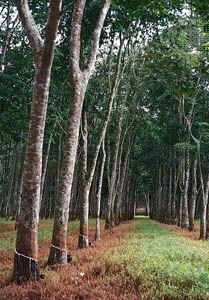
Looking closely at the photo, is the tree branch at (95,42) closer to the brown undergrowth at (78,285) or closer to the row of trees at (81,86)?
the row of trees at (81,86)

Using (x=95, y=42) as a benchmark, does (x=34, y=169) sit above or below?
below

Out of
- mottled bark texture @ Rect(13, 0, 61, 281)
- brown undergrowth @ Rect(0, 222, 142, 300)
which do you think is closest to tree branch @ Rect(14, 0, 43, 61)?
mottled bark texture @ Rect(13, 0, 61, 281)

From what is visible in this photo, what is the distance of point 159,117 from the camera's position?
35.7 meters

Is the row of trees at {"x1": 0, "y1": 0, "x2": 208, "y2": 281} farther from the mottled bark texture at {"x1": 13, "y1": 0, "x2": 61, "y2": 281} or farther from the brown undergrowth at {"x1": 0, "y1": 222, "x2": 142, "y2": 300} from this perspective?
the brown undergrowth at {"x1": 0, "y1": 222, "x2": 142, "y2": 300}

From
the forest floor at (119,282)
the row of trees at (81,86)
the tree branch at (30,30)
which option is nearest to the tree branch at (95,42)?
the row of trees at (81,86)

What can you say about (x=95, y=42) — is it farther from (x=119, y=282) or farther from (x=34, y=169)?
(x=119, y=282)

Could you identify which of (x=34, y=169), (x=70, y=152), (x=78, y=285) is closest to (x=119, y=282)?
(x=78, y=285)

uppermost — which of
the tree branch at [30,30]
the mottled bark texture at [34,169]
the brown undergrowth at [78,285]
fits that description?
the tree branch at [30,30]

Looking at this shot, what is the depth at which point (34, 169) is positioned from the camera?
9055 mm

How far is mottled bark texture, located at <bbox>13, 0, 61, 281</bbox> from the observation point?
28.8ft

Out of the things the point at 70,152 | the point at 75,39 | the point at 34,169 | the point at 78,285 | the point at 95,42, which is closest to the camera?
the point at 78,285

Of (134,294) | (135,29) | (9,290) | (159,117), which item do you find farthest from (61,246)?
(159,117)

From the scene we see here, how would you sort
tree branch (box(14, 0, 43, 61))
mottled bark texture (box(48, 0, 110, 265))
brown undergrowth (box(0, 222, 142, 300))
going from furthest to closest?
mottled bark texture (box(48, 0, 110, 265)) → tree branch (box(14, 0, 43, 61)) → brown undergrowth (box(0, 222, 142, 300))

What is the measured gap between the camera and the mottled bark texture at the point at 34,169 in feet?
28.8
